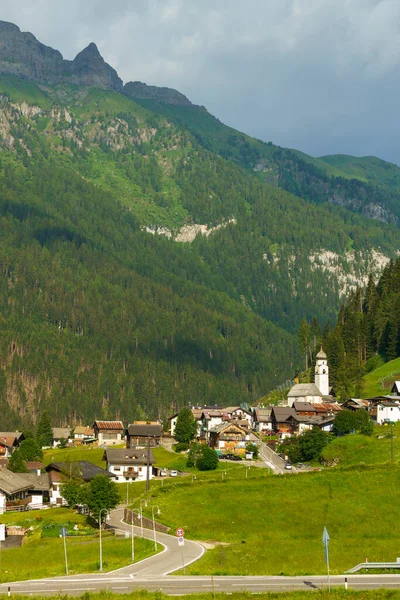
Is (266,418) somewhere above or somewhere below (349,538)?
above

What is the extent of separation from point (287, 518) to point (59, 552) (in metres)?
25.8

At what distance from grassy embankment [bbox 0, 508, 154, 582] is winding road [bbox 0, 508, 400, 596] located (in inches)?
165

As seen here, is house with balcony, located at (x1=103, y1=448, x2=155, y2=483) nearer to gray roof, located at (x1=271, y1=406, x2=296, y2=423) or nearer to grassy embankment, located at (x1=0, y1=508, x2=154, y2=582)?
gray roof, located at (x1=271, y1=406, x2=296, y2=423)

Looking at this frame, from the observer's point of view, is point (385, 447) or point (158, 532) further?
point (385, 447)

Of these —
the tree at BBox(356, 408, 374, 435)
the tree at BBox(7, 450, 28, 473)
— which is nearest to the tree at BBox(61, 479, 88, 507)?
the tree at BBox(7, 450, 28, 473)

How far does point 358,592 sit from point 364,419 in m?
95.0

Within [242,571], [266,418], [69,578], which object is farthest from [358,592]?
[266,418]

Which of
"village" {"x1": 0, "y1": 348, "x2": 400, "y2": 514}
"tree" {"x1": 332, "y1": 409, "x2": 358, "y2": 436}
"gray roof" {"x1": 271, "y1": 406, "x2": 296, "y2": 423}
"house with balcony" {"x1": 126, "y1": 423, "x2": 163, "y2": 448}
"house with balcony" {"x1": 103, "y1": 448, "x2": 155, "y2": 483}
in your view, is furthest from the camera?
"house with balcony" {"x1": 126, "y1": 423, "x2": 163, "y2": 448}

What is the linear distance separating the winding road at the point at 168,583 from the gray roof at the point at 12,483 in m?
53.3

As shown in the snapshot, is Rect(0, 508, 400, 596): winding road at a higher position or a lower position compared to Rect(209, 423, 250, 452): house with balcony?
lower

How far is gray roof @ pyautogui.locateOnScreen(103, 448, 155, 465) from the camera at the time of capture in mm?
157750

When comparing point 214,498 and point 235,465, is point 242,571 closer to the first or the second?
point 214,498

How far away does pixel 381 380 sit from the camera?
189 metres

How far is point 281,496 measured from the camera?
365 feet
